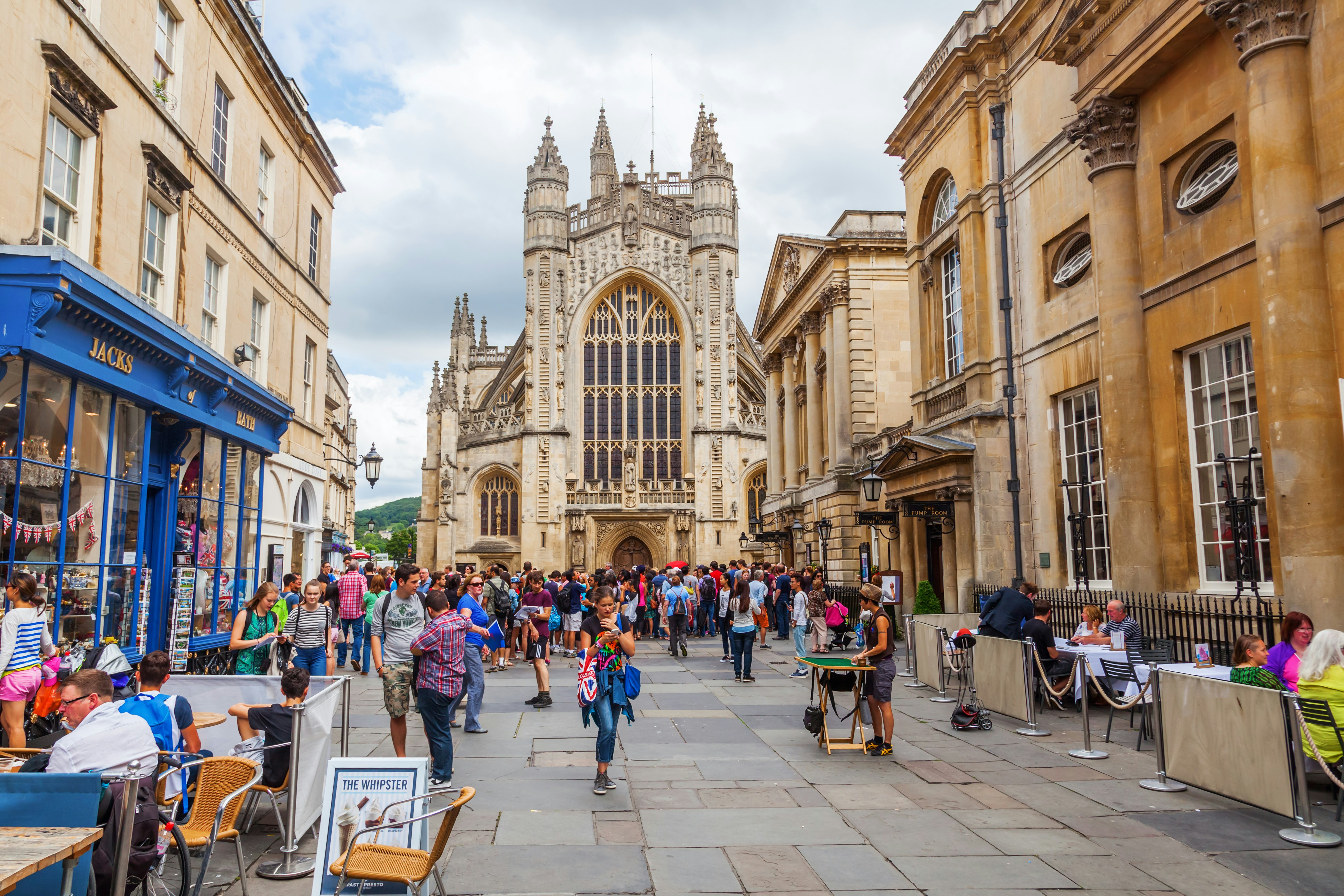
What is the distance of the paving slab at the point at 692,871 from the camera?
16.4ft

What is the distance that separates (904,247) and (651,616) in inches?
447

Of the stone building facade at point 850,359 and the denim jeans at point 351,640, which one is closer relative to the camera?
the denim jeans at point 351,640

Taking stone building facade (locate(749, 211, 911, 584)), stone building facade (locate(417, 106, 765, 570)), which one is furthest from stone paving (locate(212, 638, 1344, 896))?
stone building facade (locate(417, 106, 765, 570))

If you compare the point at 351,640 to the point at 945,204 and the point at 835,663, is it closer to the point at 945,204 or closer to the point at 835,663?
the point at 835,663

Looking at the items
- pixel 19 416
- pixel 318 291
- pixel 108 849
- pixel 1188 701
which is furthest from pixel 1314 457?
pixel 318 291

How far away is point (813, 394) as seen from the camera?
26.5 meters

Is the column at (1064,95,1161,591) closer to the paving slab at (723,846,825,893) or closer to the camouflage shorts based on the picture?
the paving slab at (723,846,825,893)

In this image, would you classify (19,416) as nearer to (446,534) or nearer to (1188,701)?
(1188,701)

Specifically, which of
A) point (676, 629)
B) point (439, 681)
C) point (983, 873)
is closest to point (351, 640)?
point (676, 629)

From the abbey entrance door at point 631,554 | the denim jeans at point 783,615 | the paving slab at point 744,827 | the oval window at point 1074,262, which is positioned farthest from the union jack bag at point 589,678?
the abbey entrance door at point 631,554

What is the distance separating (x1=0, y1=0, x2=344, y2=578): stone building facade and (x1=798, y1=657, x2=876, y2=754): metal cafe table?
299 inches

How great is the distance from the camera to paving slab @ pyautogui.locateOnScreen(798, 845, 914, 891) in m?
5.03

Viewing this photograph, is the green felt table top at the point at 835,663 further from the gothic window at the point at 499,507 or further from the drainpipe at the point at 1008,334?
the gothic window at the point at 499,507

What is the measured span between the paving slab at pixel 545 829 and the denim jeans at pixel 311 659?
4.72 m
